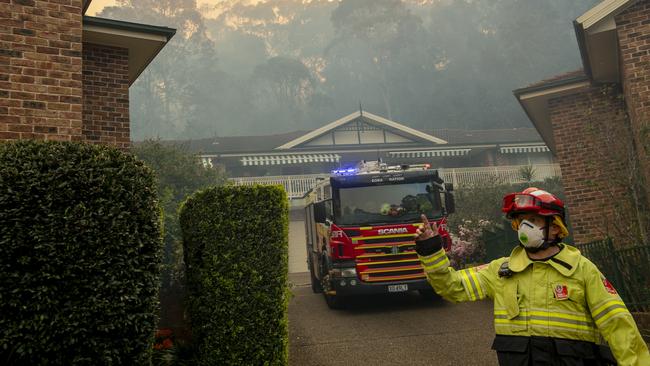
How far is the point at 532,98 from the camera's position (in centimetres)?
1169

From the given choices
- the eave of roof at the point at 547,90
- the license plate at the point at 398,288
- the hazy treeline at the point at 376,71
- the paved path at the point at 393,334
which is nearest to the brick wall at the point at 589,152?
the eave of roof at the point at 547,90

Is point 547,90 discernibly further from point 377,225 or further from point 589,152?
point 377,225

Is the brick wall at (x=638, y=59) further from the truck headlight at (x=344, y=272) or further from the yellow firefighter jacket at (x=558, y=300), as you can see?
the yellow firefighter jacket at (x=558, y=300)

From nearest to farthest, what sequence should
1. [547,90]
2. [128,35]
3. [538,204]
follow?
1. [538,204]
2. [128,35]
3. [547,90]

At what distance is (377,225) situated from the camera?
353 inches

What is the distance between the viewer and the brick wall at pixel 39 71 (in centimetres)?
530

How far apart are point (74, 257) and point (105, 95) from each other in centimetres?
448

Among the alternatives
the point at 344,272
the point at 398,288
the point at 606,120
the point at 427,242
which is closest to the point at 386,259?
the point at 398,288

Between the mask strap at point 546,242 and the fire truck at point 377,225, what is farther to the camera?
the fire truck at point 377,225

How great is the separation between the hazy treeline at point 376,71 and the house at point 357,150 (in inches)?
752

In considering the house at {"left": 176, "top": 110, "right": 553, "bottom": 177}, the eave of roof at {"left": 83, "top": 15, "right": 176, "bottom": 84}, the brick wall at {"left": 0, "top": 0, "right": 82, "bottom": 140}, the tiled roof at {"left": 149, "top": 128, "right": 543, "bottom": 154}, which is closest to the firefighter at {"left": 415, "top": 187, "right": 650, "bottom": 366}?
the brick wall at {"left": 0, "top": 0, "right": 82, "bottom": 140}

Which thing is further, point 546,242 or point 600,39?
point 600,39

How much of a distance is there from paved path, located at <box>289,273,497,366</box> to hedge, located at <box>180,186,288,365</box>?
1384mm

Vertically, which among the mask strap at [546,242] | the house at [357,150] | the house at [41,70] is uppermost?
the house at [357,150]
